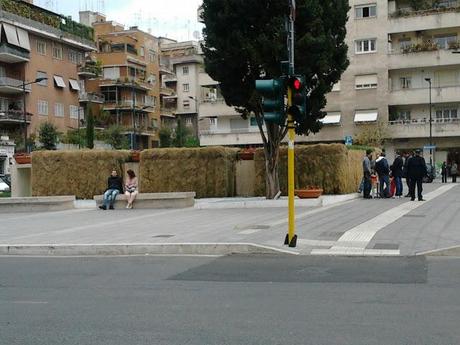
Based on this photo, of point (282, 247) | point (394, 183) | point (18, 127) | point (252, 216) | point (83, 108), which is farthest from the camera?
point (83, 108)

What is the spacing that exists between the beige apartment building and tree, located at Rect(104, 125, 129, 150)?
489 cm

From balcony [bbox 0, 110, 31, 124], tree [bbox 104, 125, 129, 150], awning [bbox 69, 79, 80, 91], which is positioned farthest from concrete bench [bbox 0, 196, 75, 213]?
awning [bbox 69, 79, 80, 91]

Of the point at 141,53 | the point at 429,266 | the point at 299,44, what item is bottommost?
the point at 429,266

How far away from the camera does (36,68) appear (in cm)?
6769

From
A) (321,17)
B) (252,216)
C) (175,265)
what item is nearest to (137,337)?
(175,265)

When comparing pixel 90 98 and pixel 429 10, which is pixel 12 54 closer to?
pixel 90 98

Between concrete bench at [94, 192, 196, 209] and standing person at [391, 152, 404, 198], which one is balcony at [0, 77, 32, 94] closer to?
concrete bench at [94, 192, 196, 209]

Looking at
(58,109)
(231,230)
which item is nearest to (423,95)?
(58,109)

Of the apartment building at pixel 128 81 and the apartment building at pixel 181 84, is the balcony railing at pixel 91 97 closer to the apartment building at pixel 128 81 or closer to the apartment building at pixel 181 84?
the apartment building at pixel 128 81

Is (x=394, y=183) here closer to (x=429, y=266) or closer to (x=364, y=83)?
(x=429, y=266)

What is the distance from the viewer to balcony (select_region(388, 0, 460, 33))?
176ft

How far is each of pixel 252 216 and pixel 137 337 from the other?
11.8 metres

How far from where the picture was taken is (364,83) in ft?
184

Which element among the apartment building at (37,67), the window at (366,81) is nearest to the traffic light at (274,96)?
the window at (366,81)
